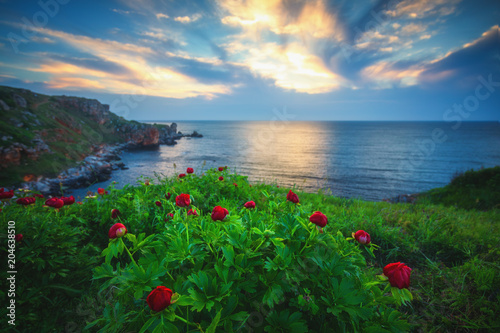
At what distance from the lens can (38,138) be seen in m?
26.4

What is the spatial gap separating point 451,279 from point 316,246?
2.72m

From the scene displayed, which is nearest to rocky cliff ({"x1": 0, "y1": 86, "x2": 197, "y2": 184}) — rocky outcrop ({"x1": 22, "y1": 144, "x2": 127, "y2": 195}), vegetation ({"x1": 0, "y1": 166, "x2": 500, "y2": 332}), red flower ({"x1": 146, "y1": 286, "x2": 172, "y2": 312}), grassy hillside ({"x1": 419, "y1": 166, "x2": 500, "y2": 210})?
rocky outcrop ({"x1": 22, "y1": 144, "x2": 127, "y2": 195})

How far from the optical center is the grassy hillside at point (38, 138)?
20625 millimetres

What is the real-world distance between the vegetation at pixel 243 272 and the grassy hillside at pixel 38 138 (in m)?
25.4

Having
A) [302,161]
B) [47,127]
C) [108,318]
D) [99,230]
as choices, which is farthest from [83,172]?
[302,161]

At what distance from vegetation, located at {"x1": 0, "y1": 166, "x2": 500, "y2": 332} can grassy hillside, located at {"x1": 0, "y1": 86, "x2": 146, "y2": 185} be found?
25.4 meters

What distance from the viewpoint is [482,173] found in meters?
9.53

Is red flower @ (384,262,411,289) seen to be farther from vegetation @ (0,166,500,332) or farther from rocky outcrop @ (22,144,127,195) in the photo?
rocky outcrop @ (22,144,127,195)

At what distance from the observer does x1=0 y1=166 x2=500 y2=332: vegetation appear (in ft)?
3.97

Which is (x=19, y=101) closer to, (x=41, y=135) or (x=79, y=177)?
(x=41, y=135)

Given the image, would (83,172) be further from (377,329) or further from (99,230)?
(377,329)

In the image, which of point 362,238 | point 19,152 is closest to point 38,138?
point 19,152

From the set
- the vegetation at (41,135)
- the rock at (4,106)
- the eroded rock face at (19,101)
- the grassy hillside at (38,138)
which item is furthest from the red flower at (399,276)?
the eroded rock face at (19,101)

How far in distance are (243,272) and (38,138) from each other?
125 feet
